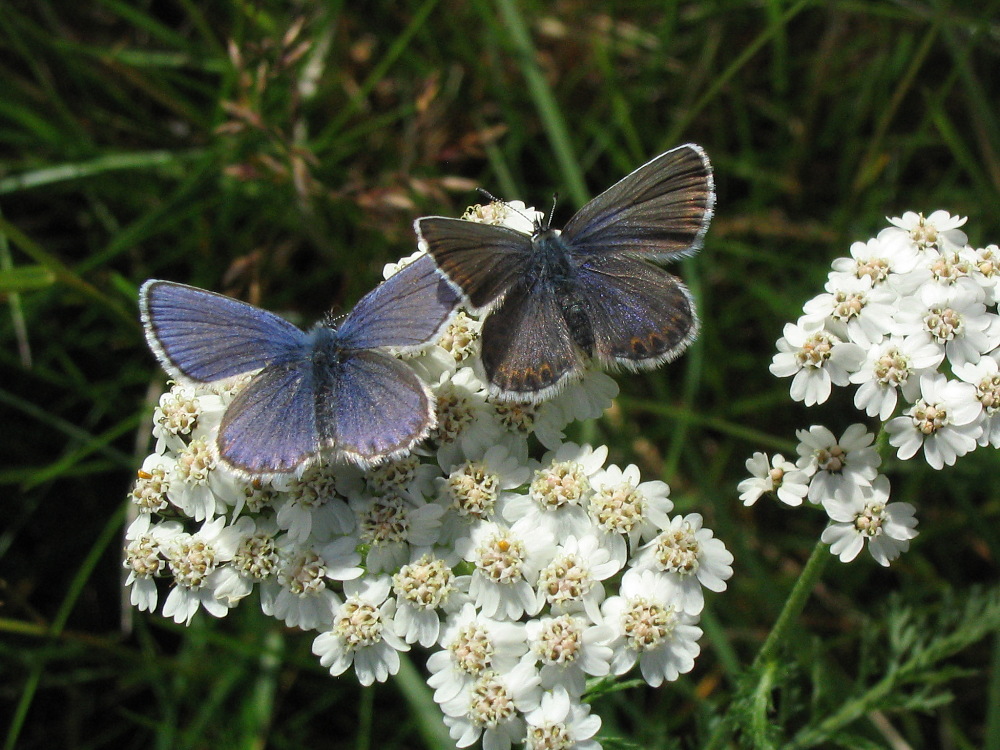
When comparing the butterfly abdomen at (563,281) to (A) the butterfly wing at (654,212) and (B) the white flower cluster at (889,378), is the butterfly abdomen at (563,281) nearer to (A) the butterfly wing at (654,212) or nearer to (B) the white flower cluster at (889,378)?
(A) the butterfly wing at (654,212)

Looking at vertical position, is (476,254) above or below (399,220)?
above

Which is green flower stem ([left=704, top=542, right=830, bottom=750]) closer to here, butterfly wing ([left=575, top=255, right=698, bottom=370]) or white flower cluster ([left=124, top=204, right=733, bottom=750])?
white flower cluster ([left=124, top=204, right=733, bottom=750])

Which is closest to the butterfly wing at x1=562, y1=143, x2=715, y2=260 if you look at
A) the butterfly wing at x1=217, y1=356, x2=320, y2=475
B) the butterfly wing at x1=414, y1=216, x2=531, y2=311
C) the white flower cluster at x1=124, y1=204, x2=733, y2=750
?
the butterfly wing at x1=414, y1=216, x2=531, y2=311

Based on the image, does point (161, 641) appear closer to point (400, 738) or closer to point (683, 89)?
point (400, 738)

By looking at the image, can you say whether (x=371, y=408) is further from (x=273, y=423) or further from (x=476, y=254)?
(x=476, y=254)

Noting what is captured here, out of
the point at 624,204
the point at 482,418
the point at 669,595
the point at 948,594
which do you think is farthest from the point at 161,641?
the point at 948,594

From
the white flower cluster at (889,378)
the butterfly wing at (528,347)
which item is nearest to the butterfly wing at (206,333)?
the butterfly wing at (528,347)

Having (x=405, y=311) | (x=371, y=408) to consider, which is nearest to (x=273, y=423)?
(x=371, y=408)
